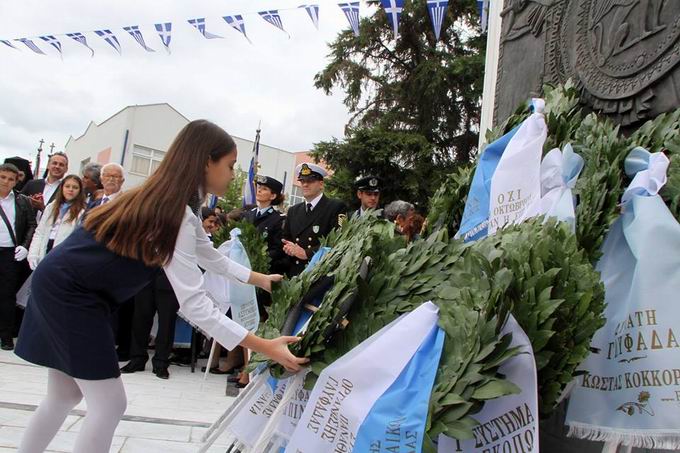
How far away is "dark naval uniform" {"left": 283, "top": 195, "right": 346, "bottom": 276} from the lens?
5.20 m

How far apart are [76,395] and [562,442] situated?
6.57 ft

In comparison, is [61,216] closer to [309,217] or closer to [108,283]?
[309,217]

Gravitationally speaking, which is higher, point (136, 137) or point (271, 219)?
point (136, 137)

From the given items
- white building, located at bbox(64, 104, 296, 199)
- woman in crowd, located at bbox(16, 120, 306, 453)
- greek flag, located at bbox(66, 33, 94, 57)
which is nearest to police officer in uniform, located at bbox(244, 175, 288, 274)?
woman in crowd, located at bbox(16, 120, 306, 453)

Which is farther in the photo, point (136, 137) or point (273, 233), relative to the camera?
point (136, 137)

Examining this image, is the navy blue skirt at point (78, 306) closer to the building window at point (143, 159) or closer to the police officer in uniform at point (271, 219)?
the police officer in uniform at point (271, 219)

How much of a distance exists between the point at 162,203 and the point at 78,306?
0.51 meters

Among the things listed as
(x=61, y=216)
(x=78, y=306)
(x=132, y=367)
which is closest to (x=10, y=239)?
(x=61, y=216)

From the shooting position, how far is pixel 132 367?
18.6ft

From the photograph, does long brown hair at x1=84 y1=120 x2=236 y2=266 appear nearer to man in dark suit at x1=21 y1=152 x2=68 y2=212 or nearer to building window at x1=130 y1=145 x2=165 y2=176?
man in dark suit at x1=21 y1=152 x2=68 y2=212

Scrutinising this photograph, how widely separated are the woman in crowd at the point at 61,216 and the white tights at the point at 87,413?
3.58 metres

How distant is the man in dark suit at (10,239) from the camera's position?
19.4ft

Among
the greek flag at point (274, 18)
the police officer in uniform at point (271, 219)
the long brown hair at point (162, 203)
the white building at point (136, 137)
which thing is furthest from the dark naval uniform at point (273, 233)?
the white building at point (136, 137)

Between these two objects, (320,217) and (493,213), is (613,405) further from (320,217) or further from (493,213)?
(320,217)
